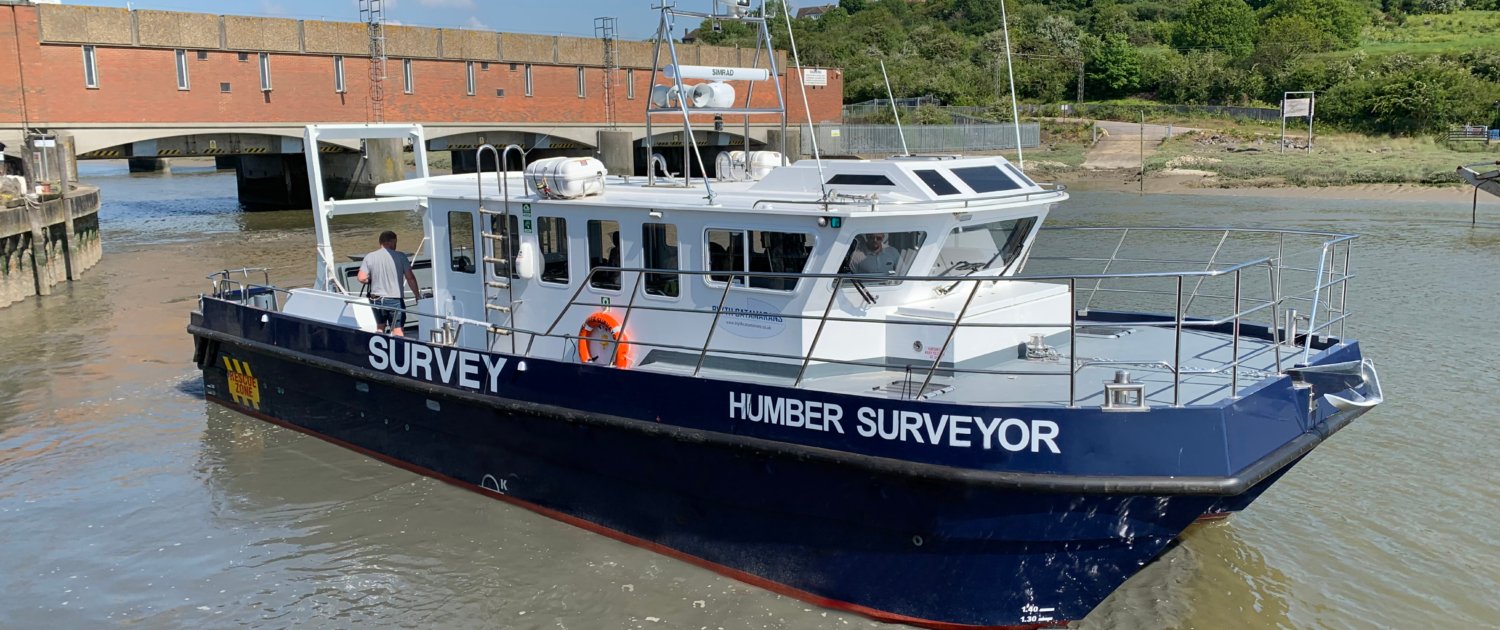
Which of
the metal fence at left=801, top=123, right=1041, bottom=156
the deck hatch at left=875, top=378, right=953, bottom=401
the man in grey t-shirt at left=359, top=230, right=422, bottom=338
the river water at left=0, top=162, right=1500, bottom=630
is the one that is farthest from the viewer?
the metal fence at left=801, top=123, right=1041, bottom=156

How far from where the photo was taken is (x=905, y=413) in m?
6.17

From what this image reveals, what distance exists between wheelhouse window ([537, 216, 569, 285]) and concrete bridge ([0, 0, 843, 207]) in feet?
49.8

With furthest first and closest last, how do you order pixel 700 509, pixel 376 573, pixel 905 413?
pixel 376 573
pixel 700 509
pixel 905 413

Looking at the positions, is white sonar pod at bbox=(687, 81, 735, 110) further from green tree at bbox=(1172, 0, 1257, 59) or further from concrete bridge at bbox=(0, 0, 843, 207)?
green tree at bbox=(1172, 0, 1257, 59)

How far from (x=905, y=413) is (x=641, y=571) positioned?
95.1 inches

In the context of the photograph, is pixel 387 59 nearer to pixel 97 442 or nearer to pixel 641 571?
pixel 97 442

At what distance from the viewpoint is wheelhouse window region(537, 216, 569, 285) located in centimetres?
809

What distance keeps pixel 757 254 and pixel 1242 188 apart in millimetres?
32927

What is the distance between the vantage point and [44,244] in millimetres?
19359

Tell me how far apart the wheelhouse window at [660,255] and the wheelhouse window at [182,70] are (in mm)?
29266

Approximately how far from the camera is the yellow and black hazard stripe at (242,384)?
10.8 metres

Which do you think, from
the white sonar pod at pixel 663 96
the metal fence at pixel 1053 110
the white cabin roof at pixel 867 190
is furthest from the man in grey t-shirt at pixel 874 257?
the metal fence at pixel 1053 110

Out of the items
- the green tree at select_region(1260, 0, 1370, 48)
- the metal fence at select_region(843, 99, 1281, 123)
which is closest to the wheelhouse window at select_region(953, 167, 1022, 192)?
the metal fence at select_region(843, 99, 1281, 123)

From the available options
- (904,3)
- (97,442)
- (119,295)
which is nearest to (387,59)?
(119,295)
